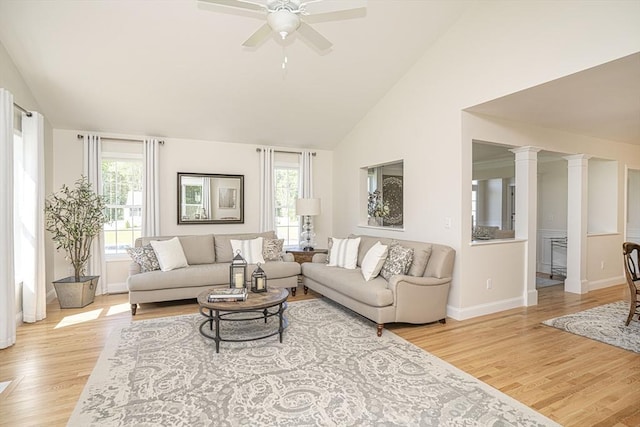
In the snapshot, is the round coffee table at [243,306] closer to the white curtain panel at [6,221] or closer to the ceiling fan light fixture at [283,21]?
the white curtain panel at [6,221]

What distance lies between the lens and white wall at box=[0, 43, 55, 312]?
3.55 metres

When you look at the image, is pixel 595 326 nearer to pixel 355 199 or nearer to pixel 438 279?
pixel 438 279

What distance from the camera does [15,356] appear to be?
118 inches

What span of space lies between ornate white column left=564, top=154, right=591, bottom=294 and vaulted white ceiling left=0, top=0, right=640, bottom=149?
0.55m

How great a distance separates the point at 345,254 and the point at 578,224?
3.80 m

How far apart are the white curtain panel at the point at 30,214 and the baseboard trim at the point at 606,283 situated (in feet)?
25.9

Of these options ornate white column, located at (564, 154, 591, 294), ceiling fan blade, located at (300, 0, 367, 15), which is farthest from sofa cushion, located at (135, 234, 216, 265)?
ornate white column, located at (564, 154, 591, 294)

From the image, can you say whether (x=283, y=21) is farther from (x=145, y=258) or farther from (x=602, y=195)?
(x=602, y=195)

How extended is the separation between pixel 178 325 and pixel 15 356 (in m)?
1.37

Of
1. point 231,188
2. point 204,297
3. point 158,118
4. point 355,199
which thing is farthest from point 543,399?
point 158,118

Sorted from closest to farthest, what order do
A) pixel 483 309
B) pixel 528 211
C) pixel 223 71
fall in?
pixel 483 309, pixel 223 71, pixel 528 211

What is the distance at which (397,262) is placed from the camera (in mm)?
3998

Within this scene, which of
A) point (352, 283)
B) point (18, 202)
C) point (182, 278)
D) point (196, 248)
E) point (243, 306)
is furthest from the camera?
point (196, 248)

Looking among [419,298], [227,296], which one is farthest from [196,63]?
[419,298]
